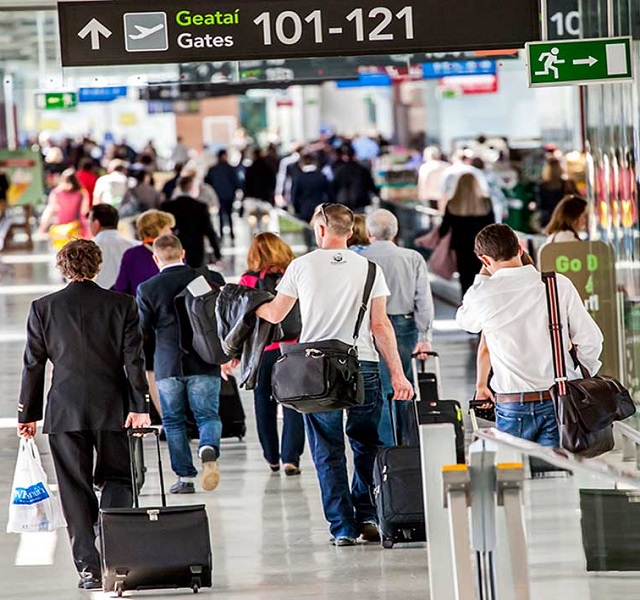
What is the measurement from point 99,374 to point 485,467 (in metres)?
2.55

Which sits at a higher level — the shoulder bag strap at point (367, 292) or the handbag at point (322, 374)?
the shoulder bag strap at point (367, 292)

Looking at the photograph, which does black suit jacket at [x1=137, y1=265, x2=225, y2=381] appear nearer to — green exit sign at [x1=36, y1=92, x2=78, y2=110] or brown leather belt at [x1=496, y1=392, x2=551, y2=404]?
brown leather belt at [x1=496, y1=392, x2=551, y2=404]

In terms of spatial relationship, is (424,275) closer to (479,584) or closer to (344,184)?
(479,584)

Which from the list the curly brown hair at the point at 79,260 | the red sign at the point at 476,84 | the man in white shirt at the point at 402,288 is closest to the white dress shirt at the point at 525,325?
the curly brown hair at the point at 79,260

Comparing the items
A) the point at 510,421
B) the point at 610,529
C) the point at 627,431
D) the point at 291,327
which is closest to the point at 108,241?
the point at 291,327

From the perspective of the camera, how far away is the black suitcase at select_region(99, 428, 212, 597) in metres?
7.19

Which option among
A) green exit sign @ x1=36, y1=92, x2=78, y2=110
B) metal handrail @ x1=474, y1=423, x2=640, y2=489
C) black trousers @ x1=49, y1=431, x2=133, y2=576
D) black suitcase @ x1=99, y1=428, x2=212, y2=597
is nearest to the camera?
metal handrail @ x1=474, y1=423, x2=640, y2=489

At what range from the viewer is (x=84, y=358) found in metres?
7.29

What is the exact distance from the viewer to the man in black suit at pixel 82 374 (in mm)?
7273

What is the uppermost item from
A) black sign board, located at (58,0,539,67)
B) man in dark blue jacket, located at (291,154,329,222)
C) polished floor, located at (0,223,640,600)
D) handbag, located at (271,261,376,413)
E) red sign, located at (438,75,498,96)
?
red sign, located at (438,75,498,96)

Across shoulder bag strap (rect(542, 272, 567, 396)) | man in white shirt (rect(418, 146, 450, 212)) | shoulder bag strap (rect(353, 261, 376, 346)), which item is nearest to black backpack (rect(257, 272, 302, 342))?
shoulder bag strap (rect(353, 261, 376, 346))

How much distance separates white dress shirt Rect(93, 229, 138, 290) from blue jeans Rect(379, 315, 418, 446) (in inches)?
115

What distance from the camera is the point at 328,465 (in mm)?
7891

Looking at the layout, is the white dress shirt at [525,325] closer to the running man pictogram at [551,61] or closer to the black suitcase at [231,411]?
the running man pictogram at [551,61]
